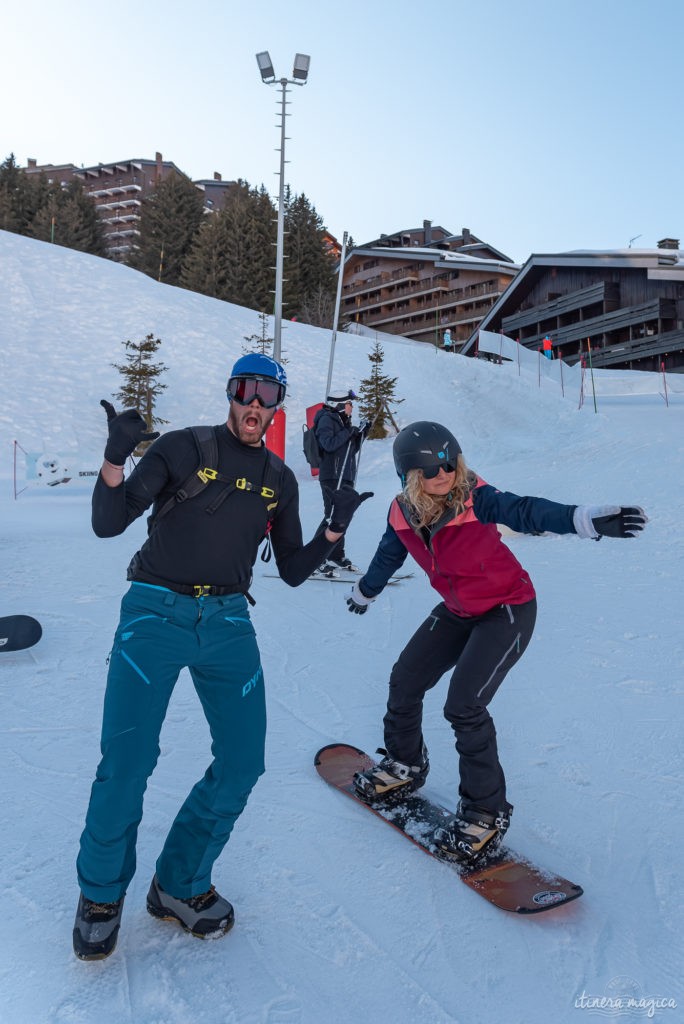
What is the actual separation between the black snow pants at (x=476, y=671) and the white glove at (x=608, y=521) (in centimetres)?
55

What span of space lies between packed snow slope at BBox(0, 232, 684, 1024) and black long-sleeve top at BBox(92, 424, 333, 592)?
129 centimetres

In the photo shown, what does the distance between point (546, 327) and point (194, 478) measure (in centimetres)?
3948

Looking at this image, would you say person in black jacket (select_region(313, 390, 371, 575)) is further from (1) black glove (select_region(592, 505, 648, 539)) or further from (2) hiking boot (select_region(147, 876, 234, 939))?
(2) hiking boot (select_region(147, 876, 234, 939))

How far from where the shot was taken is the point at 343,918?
2.69 m

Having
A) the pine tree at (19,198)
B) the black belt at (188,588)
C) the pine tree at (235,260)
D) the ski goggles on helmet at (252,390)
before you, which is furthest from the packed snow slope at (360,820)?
the pine tree at (19,198)

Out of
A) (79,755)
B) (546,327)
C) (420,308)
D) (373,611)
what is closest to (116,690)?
(79,755)

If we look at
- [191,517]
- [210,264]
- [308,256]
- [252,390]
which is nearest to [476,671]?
[191,517]

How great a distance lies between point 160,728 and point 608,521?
182 cm

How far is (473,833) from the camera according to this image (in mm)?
3031

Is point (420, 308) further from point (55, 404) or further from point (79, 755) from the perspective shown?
point (79, 755)

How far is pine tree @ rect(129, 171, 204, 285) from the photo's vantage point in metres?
49.5

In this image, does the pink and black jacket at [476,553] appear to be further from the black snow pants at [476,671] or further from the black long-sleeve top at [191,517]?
the black long-sleeve top at [191,517]

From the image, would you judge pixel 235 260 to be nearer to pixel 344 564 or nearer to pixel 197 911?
pixel 344 564

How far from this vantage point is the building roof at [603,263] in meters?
29.9
